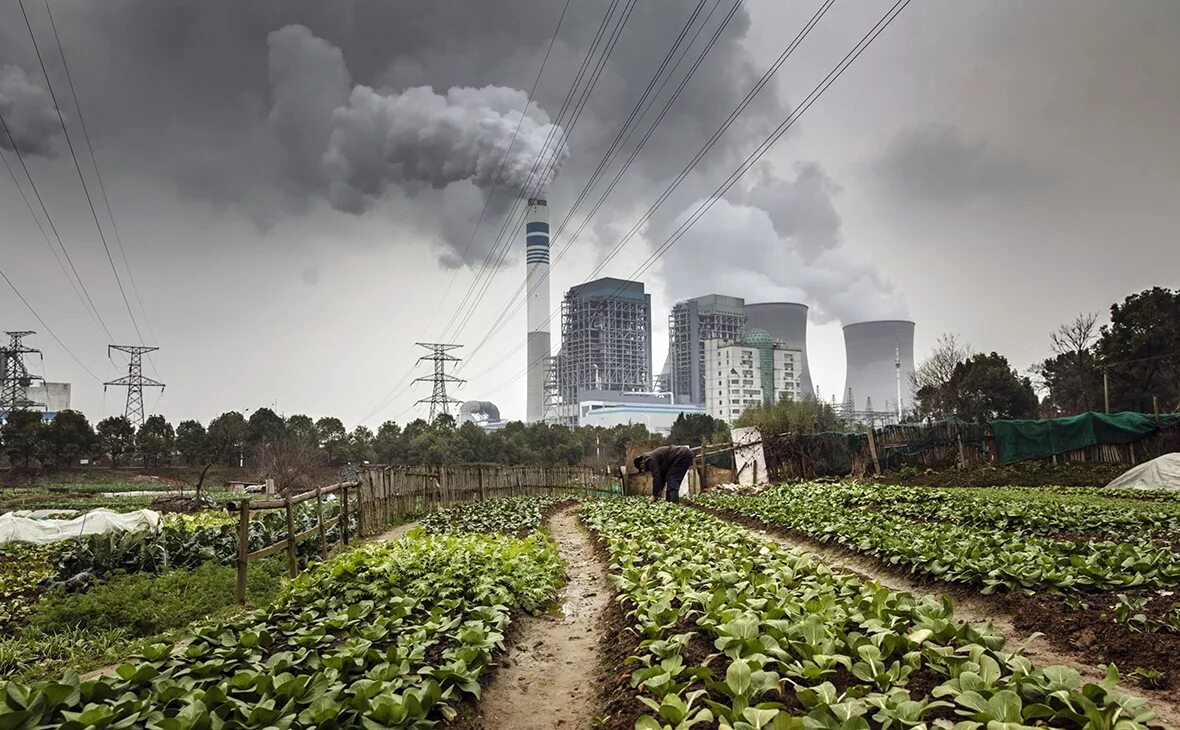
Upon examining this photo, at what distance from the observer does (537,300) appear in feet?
450

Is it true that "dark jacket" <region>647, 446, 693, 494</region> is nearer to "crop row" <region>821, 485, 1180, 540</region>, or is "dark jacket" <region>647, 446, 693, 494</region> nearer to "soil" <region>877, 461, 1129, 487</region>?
"crop row" <region>821, 485, 1180, 540</region>

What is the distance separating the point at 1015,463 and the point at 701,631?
22585 mm

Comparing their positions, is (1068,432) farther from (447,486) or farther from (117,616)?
(117,616)

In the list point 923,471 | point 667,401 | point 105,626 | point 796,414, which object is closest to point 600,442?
point 796,414

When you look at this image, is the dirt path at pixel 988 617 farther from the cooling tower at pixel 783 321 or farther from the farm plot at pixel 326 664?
the cooling tower at pixel 783 321

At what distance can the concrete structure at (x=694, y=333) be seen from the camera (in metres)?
146

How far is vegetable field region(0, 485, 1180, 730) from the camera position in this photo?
361 centimetres

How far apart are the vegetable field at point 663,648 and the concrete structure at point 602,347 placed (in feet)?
409

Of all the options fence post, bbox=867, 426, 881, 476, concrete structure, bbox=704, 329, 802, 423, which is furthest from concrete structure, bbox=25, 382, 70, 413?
concrete structure, bbox=704, 329, 802, 423

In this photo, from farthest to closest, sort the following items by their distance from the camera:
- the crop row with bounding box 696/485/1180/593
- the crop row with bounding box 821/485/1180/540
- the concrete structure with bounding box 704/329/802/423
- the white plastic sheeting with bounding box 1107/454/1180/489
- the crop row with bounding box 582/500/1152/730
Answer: the concrete structure with bounding box 704/329/802/423 → the white plastic sheeting with bounding box 1107/454/1180/489 → the crop row with bounding box 821/485/1180/540 → the crop row with bounding box 696/485/1180/593 → the crop row with bounding box 582/500/1152/730

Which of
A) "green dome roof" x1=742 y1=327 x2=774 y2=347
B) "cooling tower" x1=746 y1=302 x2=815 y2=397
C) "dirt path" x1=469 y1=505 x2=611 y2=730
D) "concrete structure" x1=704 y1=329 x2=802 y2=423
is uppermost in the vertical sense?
"cooling tower" x1=746 y1=302 x2=815 y2=397

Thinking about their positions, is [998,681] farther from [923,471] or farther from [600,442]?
[600,442]

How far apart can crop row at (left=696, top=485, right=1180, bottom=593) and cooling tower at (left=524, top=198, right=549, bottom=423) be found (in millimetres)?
119699

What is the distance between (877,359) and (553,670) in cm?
13350
